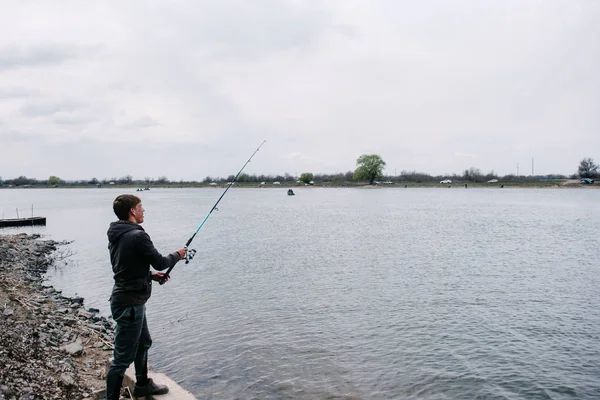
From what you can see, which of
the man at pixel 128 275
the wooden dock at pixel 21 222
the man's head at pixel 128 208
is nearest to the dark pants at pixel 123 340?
the man at pixel 128 275

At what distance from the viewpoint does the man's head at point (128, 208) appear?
5262 millimetres

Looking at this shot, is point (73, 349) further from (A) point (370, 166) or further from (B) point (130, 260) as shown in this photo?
(A) point (370, 166)

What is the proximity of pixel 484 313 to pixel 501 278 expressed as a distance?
5.36 m

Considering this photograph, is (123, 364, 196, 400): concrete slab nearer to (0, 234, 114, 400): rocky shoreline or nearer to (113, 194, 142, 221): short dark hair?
(0, 234, 114, 400): rocky shoreline

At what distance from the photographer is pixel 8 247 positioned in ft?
75.6

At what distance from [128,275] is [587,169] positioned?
18157 centimetres

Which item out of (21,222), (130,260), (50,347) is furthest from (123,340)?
(21,222)

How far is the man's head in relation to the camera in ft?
17.3

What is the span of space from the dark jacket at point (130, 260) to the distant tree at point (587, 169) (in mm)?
179470

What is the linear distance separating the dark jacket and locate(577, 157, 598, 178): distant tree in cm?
17947

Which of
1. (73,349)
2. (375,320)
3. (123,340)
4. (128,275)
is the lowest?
(375,320)

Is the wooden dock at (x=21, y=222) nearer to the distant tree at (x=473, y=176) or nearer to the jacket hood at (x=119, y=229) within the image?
the jacket hood at (x=119, y=229)

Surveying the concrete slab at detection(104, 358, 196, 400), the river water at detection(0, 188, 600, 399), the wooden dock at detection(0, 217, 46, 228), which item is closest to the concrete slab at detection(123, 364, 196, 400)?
the concrete slab at detection(104, 358, 196, 400)

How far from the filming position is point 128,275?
5.24 metres
